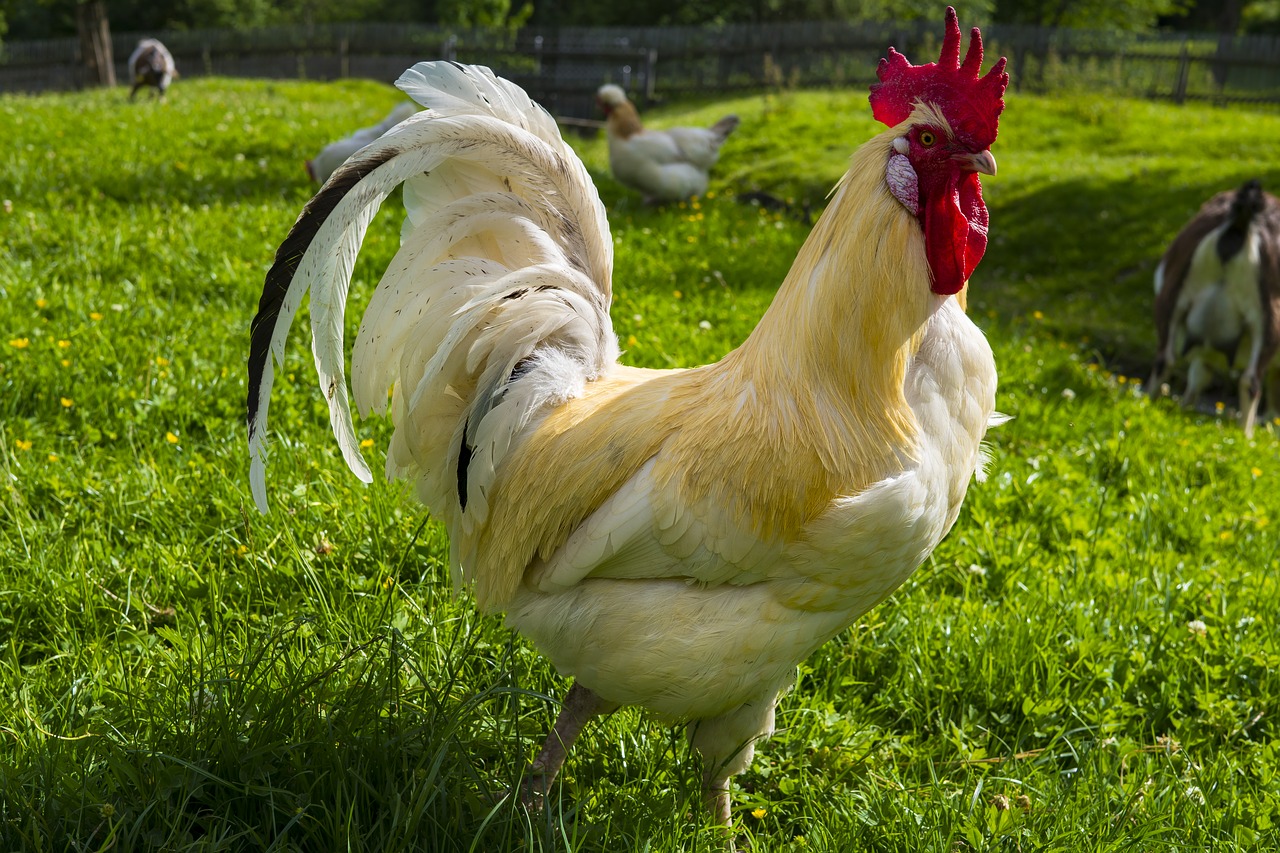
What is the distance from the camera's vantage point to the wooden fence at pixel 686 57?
23391 mm

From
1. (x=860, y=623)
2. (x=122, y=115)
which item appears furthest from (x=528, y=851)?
(x=122, y=115)

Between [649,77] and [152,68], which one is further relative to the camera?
[649,77]

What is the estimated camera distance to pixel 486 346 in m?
2.55

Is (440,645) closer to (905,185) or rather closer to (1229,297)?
(905,185)

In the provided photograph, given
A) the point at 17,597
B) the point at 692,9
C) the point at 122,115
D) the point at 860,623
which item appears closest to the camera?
the point at 17,597

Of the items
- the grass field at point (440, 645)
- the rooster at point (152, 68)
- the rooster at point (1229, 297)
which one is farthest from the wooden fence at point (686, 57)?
the grass field at point (440, 645)

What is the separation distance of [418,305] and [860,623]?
2.08 m

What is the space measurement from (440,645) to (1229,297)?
303 inches

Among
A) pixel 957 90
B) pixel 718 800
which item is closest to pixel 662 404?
pixel 957 90

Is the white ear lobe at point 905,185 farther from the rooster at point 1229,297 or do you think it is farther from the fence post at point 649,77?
the fence post at point 649,77

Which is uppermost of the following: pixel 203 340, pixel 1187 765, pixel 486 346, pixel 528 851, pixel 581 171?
pixel 581 171

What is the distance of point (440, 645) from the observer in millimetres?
3191

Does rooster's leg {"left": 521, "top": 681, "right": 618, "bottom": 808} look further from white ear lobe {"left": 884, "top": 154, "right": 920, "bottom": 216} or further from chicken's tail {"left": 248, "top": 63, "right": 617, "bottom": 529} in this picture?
white ear lobe {"left": 884, "top": 154, "right": 920, "bottom": 216}

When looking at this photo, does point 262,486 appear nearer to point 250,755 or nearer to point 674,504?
point 250,755
